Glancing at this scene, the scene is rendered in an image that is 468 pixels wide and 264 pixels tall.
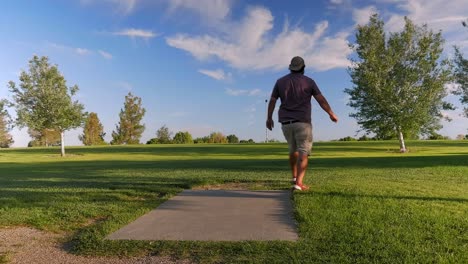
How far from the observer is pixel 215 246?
12.0 ft

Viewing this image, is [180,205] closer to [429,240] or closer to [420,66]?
[429,240]

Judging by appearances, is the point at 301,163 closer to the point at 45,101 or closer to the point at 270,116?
the point at 270,116

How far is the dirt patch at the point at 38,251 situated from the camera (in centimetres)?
348

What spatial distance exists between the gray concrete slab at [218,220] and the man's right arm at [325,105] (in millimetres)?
1452

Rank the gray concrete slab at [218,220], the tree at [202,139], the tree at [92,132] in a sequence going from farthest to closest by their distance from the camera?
the tree at [92,132], the tree at [202,139], the gray concrete slab at [218,220]

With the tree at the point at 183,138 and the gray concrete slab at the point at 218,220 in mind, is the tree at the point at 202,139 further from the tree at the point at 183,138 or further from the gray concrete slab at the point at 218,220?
the gray concrete slab at the point at 218,220

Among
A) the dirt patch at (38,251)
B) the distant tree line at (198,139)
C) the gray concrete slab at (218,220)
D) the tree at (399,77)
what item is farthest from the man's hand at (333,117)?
the distant tree line at (198,139)

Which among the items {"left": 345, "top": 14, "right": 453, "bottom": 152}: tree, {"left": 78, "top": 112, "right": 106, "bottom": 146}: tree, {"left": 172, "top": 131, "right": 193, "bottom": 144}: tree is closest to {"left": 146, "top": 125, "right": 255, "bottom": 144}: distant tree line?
{"left": 172, "top": 131, "right": 193, "bottom": 144}: tree

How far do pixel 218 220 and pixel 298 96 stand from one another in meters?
2.78

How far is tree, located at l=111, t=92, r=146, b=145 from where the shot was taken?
2645 inches

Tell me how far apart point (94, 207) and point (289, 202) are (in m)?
2.88

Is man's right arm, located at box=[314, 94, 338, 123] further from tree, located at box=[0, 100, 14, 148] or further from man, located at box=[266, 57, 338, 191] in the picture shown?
tree, located at box=[0, 100, 14, 148]

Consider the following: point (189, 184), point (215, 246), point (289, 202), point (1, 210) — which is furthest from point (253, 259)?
point (189, 184)

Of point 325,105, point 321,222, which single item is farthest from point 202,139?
point 321,222
